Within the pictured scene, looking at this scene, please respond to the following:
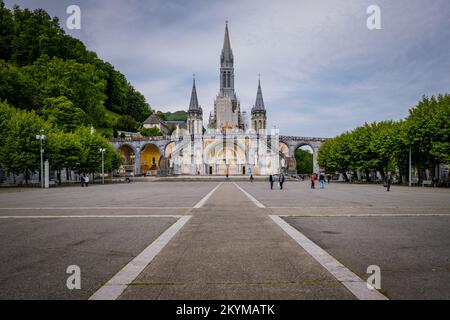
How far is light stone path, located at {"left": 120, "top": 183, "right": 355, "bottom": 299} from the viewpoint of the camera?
4.15 metres

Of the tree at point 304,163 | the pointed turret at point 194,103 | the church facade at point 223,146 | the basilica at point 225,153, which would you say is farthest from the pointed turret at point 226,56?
the tree at point 304,163

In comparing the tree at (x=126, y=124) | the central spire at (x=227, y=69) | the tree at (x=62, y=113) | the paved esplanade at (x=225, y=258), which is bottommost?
the paved esplanade at (x=225, y=258)

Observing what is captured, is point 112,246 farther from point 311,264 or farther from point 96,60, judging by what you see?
point 96,60

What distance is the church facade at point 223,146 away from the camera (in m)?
84.1

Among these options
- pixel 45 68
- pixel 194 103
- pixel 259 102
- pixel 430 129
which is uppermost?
pixel 194 103

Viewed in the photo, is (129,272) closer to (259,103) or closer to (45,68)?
(45,68)

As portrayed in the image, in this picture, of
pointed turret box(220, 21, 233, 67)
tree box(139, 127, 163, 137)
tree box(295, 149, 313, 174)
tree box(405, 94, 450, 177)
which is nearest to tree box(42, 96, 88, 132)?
tree box(405, 94, 450, 177)

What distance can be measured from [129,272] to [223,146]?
81.1m

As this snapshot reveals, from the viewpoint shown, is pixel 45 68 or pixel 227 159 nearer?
pixel 45 68

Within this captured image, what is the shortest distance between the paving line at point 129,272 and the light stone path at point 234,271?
0.10 metres

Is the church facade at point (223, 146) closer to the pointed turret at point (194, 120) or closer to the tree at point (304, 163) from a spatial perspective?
the pointed turret at point (194, 120)

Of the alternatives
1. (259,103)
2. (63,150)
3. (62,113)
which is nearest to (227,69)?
(259,103)

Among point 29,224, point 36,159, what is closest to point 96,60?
point 36,159

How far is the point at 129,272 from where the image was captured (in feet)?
16.5
